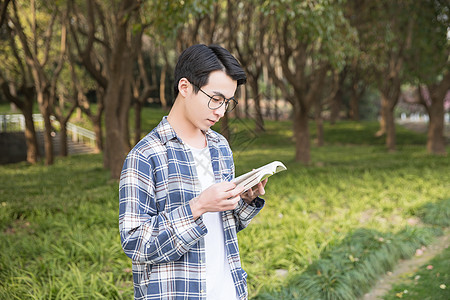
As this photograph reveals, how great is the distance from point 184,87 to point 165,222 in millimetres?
555

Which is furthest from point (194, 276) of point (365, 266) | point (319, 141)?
point (319, 141)

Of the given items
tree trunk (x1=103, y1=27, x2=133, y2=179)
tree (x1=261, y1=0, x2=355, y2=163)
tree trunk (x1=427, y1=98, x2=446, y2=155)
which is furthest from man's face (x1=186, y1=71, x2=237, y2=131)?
tree trunk (x1=427, y1=98, x2=446, y2=155)

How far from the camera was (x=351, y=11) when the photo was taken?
1189cm

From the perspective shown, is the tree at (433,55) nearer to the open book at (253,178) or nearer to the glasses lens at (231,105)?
the glasses lens at (231,105)

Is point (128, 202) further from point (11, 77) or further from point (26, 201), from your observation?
point (11, 77)

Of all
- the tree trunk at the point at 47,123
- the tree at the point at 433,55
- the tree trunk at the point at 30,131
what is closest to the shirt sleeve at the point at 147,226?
the tree trunk at the point at 47,123

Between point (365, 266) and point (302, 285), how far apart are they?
0.97 m

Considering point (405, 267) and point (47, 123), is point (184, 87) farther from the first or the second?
point (47, 123)

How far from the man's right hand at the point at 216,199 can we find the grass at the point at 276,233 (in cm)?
50

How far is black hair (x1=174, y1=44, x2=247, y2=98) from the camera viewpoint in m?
1.68

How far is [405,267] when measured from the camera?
17.3 ft

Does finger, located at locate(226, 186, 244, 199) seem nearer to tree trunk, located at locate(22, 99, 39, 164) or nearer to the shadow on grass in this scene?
the shadow on grass

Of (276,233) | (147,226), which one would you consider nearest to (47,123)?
(276,233)

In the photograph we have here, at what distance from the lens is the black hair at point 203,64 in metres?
1.68
